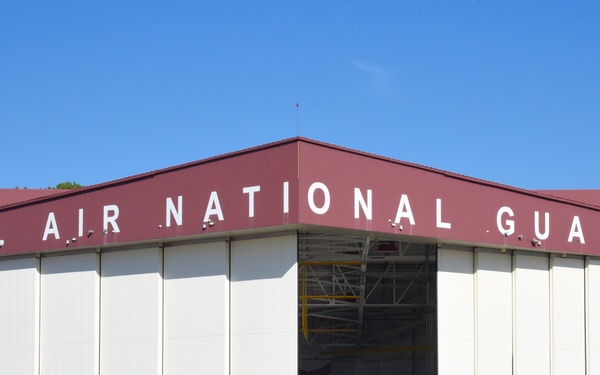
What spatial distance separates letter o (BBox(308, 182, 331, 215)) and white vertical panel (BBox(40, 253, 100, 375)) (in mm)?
10149

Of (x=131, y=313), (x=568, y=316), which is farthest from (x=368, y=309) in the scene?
(x=131, y=313)

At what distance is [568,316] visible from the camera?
1436 inches

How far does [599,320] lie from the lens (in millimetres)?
37562

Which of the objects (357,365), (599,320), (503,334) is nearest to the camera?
(503,334)

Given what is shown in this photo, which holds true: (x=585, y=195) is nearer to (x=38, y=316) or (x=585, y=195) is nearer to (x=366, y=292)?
(x=366, y=292)

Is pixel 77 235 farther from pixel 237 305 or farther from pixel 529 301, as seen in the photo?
pixel 529 301

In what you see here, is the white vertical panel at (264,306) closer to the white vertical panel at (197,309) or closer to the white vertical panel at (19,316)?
the white vertical panel at (197,309)

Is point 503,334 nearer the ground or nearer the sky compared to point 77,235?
nearer the ground

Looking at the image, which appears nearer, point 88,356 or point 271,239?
point 271,239

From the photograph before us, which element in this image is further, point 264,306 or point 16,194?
point 16,194

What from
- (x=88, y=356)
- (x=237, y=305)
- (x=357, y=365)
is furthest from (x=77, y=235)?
(x=357, y=365)

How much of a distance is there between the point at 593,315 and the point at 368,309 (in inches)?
810

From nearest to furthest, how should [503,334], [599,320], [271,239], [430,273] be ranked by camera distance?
1. [271,239]
2. [503,334]
3. [599,320]
4. [430,273]

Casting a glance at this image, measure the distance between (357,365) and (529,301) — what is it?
26.4 metres
